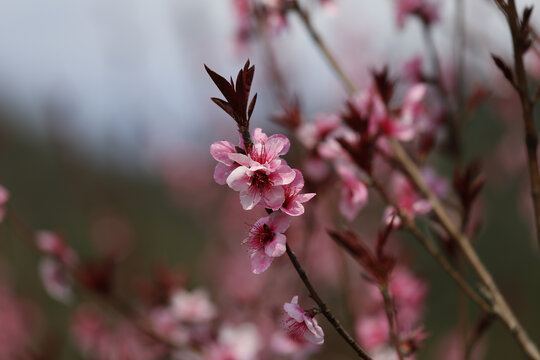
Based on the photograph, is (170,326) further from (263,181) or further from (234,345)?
(263,181)

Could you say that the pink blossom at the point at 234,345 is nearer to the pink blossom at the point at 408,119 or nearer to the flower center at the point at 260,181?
the pink blossom at the point at 408,119

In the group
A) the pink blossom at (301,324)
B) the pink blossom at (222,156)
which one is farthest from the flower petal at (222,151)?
the pink blossom at (301,324)

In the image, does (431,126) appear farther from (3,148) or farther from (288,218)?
(3,148)

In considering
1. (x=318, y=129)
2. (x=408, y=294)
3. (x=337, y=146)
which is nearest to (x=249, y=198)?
(x=337, y=146)

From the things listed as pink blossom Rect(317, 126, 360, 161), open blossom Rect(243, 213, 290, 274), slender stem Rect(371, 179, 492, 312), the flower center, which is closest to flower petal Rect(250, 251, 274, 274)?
open blossom Rect(243, 213, 290, 274)

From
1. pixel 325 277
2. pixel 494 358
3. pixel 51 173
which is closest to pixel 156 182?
pixel 51 173

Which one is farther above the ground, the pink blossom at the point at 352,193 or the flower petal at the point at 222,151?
the pink blossom at the point at 352,193
